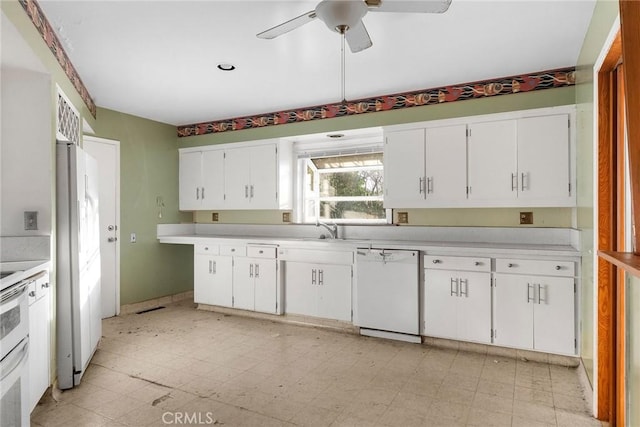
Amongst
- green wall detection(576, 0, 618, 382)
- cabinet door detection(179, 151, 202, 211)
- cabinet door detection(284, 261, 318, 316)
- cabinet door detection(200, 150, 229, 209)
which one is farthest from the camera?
cabinet door detection(179, 151, 202, 211)

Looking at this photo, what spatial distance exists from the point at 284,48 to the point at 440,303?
8.23 ft

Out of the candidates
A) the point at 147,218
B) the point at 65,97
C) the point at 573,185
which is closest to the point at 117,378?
the point at 65,97

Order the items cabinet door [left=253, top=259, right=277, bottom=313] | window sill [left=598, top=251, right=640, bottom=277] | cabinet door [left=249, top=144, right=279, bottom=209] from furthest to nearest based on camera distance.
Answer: cabinet door [left=249, top=144, right=279, bottom=209] < cabinet door [left=253, top=259, right=277, bottom=313] < window sill [left=598, top=251, right=640, bottom=277]

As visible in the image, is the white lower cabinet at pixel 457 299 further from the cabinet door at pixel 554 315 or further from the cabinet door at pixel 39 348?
the cabinet door at pixel 39 348

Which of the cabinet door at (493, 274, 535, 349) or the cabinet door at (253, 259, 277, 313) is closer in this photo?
the cabinet door at (493, 274, 535, 349)

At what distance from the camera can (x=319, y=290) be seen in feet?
13.3

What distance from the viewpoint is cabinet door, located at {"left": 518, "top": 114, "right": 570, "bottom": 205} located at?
3264 mm

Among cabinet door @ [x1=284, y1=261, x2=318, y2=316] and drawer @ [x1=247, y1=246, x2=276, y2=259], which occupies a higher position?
drawer @ [x1=247, y1=246, x2=276, y2=259]

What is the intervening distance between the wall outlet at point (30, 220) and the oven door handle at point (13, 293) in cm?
68

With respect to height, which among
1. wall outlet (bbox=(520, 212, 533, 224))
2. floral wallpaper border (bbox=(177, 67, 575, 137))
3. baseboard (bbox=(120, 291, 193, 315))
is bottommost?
baseboard (bbox=(120, 291, 193, 315))

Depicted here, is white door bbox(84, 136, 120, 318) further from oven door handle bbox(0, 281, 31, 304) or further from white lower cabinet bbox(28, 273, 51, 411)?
oven door handle bbox(0, 281, 31, 304)

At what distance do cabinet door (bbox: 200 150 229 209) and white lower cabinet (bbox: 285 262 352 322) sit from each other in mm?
1510

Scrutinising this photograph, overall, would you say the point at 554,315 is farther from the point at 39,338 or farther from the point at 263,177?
the point at 39,338

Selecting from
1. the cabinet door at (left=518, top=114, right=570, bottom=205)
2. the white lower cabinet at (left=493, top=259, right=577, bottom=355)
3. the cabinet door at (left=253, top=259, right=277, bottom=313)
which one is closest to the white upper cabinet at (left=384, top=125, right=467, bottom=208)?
the cabinet door at (left=518, top=114, right=570, bottom=205)
